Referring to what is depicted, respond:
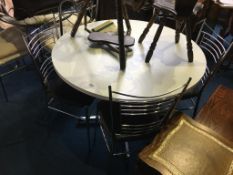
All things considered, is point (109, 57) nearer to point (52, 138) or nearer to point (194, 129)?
point (194, 129)

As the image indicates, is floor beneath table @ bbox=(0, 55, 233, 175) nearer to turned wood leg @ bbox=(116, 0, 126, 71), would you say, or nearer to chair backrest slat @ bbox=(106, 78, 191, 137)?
chair backrest slat @ bbox=(106, 78, 191, 137)

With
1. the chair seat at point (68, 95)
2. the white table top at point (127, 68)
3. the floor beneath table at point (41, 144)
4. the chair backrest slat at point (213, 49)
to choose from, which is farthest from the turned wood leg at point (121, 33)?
the floor beneath table at point (41, 144)

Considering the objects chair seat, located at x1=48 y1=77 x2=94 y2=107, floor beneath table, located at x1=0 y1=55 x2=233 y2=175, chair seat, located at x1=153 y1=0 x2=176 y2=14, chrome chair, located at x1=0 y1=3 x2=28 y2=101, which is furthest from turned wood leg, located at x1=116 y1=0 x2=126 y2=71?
chrome chair, located at x1=0 y1=3 x2=28 y2=101

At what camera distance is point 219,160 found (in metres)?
1.23

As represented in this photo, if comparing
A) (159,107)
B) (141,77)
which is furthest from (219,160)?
(141,77)

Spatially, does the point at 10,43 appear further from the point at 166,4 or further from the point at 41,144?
the point at 166,4

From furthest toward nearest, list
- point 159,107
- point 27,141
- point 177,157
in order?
point 27,141, point 159,107, point 177,157

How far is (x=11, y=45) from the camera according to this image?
6.62 ft

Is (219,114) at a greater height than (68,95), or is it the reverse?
(68,95)

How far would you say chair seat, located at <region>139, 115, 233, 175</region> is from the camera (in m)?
1.19

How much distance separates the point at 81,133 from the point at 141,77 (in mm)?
854

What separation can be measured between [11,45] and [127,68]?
1110 millimetres

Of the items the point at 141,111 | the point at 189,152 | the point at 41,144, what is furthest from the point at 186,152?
the point at 41,144

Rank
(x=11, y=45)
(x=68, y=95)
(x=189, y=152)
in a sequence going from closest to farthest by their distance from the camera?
(x=189, y=152), (x=68, y=95), (x=11, y=45)
